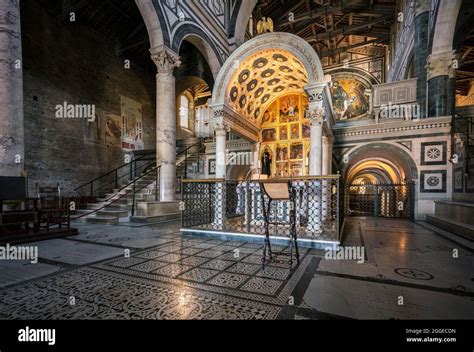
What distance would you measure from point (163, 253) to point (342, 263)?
320 cm

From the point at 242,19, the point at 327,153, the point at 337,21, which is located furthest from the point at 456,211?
the point at 337,21

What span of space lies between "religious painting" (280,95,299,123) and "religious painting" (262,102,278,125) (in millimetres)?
311

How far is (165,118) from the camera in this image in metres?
8.62

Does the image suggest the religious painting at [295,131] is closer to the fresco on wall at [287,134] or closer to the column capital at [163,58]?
the fresco on wall at [287,134]

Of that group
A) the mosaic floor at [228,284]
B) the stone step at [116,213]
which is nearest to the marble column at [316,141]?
the mosaic floor at [228,284]

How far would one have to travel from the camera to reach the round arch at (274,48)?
6121 mm

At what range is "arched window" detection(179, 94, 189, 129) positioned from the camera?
20827 millimetres

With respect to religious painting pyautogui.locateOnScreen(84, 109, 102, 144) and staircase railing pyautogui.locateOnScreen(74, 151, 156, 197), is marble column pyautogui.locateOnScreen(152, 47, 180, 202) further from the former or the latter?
religious painting pyautogui.locateOnScreen(84, 109, 102, 144)

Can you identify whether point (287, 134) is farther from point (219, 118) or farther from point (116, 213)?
point (116, 213)

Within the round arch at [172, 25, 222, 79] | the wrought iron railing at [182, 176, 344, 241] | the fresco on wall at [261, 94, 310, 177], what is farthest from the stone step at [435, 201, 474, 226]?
the round arch at [172, 25, 222, 79]

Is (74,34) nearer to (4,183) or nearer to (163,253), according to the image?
(4,183)

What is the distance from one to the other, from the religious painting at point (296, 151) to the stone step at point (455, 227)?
225 inches

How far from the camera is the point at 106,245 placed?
Answer: 4.80 metres

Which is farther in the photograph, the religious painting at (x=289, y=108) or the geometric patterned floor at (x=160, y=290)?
the religious painting at (x=289, y=108)
